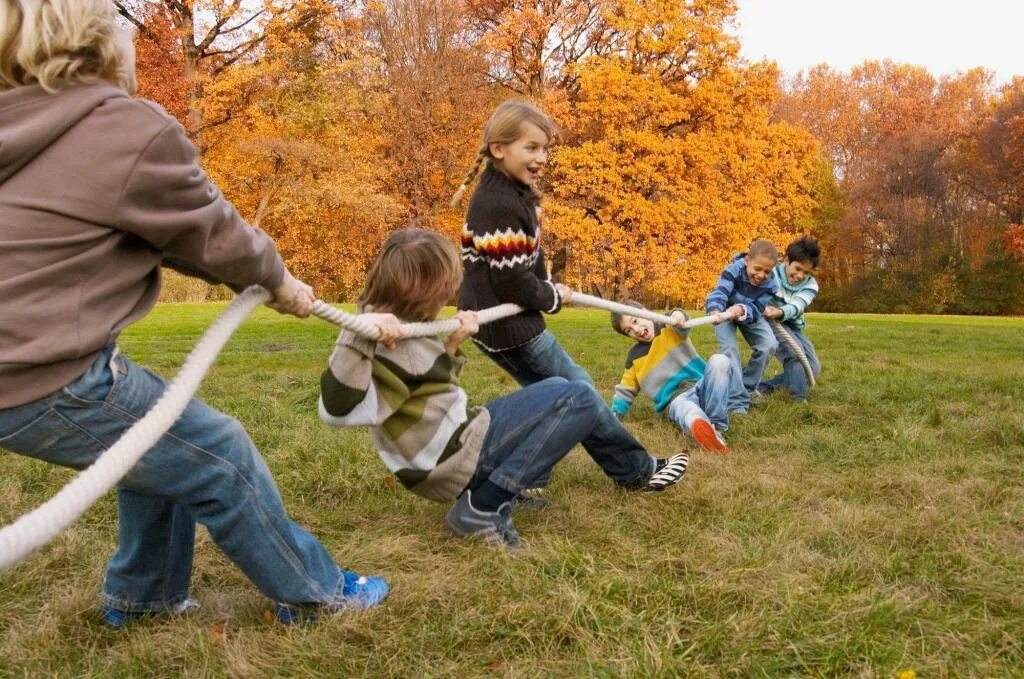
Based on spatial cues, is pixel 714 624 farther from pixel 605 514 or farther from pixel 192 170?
pixel 192 170

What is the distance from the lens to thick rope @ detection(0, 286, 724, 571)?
1752mm

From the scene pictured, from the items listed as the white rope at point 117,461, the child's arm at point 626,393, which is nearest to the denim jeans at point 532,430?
the white rope at point 117,461

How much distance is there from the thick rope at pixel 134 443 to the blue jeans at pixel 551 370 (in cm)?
119

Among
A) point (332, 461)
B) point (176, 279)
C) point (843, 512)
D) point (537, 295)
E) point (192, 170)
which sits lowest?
point (176, 279)

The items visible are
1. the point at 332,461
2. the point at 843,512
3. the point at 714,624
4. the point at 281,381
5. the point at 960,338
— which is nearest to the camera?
the point at 714,624

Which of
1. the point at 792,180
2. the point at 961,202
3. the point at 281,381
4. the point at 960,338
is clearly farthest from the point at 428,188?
the point at 961,202

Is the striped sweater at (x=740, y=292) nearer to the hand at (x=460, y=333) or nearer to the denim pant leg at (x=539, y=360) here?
the denim pant leg at (x=539, y=360)

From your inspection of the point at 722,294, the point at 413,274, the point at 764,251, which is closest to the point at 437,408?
the point at 413,274

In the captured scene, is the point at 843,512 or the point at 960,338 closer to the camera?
the point at 843,512

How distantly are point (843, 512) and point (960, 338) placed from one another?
11.9m

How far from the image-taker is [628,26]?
24.0 meters

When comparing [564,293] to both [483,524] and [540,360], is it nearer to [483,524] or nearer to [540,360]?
[540,360]

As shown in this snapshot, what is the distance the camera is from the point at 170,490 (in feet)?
7.88

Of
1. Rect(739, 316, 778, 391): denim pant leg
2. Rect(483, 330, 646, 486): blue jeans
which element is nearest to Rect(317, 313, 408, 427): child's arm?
Rect(483, 330, 646, 486): blue jeans
